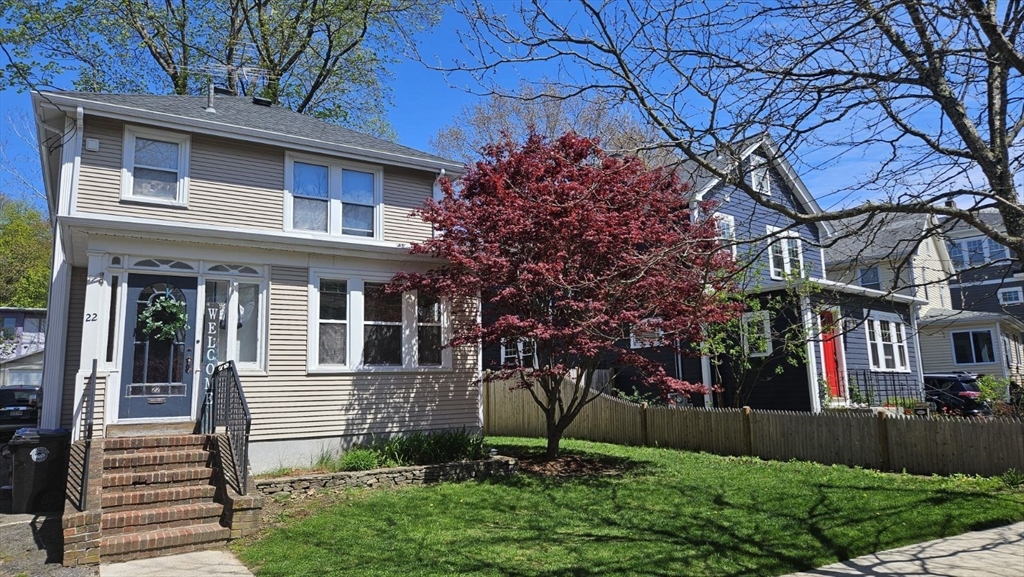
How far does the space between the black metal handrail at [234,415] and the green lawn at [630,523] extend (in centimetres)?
79

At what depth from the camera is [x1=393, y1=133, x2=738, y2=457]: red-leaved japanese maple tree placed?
32.5ft

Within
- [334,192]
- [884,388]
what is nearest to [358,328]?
[334,192]

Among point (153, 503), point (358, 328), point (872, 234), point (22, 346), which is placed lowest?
point (153, 503)

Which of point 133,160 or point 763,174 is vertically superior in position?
point 133,160

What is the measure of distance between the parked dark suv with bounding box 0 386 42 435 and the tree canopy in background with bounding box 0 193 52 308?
17.4 m

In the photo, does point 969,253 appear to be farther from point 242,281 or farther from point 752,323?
point 242,281

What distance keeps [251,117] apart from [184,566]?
8.72m

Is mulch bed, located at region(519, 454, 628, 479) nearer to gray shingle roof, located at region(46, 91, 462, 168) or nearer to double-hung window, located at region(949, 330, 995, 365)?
gray shingle roof, located at region(46, 91, 462, 168)

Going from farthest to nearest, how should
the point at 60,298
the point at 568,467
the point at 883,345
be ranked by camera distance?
1. the point at 883,345
2. the point at 568,467
3. the point at 60,298

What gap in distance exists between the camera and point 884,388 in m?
18.8

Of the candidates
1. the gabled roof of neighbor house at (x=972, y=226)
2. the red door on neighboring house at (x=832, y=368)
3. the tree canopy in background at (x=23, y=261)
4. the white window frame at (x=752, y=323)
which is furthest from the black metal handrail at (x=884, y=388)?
the tree canopy in background at (x=23, y=261)

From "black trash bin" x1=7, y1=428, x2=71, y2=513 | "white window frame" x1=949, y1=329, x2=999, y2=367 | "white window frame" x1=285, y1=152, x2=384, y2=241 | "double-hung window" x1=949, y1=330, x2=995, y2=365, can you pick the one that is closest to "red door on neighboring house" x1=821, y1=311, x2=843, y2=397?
"white window frame" x1=285, y1=152, x2=384, y2=241

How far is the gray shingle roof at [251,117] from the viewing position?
36.1 feet

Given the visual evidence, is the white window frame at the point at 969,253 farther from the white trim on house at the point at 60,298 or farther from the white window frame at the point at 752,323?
the white trim on house at the point at 60,298
